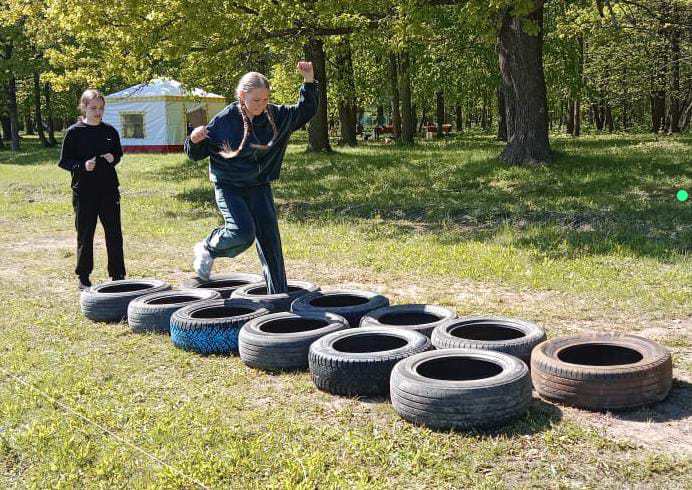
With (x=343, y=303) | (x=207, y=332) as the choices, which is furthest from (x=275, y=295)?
(x=207, y=332)

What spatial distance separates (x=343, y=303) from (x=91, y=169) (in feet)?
10.2

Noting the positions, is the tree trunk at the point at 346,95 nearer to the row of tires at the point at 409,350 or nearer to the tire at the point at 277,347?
the row of tires at the point at 409,350

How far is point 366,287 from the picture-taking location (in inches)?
312

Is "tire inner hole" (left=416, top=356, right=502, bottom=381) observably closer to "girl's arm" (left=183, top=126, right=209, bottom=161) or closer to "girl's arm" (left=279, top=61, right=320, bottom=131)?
"girl's arm" (left=279, top=61, right=320, bottom=131)

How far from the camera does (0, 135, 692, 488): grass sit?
11.6 feet

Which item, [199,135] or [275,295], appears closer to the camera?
[199,135]

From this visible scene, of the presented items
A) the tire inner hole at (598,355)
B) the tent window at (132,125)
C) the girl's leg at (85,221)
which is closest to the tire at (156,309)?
the girl's leg at (85,221)

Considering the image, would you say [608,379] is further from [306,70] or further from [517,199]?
[517,199]

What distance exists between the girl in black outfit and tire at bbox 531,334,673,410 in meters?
5.07

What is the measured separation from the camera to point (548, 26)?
1113 inches

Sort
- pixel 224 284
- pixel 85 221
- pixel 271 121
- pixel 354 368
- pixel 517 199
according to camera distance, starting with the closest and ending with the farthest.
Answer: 1. pixel 354 368
2. pixel 271 121
3. pixel 224 284
4. pixel 85 221
5. pixel 517 199

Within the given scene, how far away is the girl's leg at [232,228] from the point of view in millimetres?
5953

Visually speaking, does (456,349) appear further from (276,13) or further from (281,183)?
(281,183)

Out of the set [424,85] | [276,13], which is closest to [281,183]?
[276,13]
